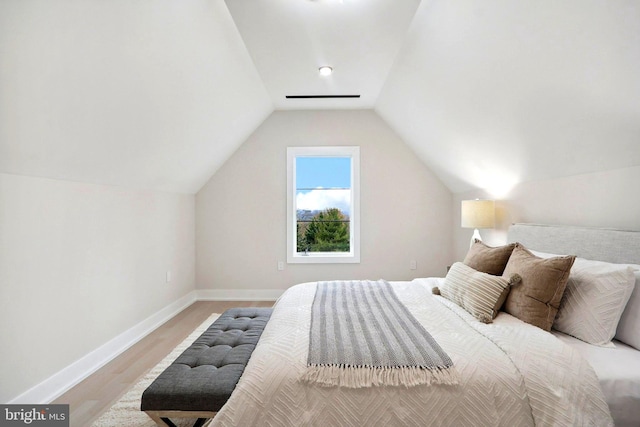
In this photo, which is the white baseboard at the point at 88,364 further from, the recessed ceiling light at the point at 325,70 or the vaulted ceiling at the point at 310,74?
the recessed ceiling light at the point at 325,70

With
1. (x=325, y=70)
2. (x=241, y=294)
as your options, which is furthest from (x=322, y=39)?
(x=241, y=294)

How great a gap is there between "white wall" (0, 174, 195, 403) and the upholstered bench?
1.03 metres

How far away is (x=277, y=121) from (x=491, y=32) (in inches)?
122

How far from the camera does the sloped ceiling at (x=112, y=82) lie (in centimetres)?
160

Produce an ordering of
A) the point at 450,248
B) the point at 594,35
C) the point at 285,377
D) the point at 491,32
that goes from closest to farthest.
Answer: the point at 285,377 < the point at 594,35 < the point at 491,32 < the point at 450,248

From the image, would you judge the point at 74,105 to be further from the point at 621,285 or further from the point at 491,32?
the point at 621,285

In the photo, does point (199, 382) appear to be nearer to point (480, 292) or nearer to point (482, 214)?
point (480, 292)

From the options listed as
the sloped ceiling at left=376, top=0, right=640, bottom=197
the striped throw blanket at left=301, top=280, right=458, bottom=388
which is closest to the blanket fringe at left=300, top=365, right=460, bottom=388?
the striped throw blanket at left=301, top=280, right=458, bottom=388

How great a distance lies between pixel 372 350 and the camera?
5.15 feet

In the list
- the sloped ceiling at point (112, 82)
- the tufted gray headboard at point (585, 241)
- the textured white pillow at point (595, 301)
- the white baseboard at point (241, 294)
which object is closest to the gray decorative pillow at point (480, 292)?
the textured white pillow at point (595, 301)

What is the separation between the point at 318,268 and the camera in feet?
15.4

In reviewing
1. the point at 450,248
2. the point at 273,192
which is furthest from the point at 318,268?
the point at 450,248

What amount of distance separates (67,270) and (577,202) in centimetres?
369

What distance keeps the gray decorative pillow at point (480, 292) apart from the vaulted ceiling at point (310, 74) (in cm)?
106
